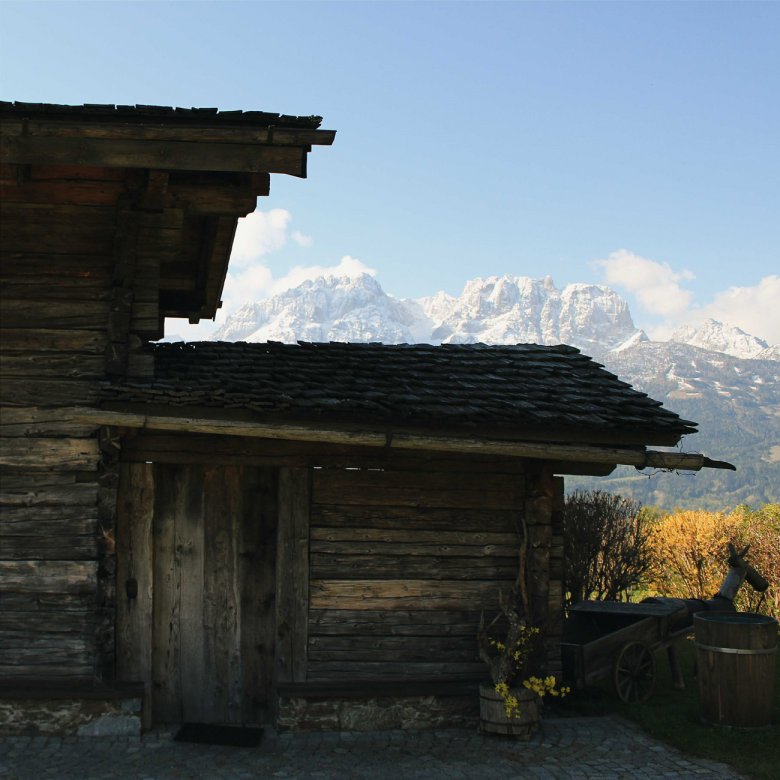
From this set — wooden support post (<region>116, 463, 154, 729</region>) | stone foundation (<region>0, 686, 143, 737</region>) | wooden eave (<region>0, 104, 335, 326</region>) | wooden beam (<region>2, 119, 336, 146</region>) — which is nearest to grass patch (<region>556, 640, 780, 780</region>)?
wooden support post (<region>116, 463, 154, 729</region>)

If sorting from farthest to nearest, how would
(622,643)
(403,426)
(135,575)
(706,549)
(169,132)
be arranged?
(706,549)
(622,643)
(135,575)
(403,426)
(169,132)

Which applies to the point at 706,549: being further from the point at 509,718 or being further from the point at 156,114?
the point at 156,114

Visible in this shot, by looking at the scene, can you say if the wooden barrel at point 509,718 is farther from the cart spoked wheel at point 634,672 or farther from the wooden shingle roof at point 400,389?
the wooden shingle roof at point 400,389

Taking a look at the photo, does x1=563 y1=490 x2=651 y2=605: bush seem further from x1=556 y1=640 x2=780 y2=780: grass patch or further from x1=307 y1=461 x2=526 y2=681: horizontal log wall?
x1=307 y1=461 x2=526 y2=681: horizontal log wall

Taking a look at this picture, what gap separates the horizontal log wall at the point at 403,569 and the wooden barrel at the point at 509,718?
0.45 m

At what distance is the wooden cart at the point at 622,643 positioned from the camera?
8359 millimetres

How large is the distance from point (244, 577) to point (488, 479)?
7.41 ft

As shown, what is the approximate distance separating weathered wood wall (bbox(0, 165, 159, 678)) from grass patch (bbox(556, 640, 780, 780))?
4376mm

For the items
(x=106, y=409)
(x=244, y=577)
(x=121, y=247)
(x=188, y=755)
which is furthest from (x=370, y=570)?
(x=121, y=247)

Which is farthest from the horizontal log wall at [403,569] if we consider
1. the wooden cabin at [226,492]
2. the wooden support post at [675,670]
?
the wooden support post at [675,670]

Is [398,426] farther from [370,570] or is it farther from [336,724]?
[336,724]

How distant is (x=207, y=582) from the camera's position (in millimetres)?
7371

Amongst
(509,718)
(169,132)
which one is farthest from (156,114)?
(509,718)

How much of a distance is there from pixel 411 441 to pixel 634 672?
3.69 meters
